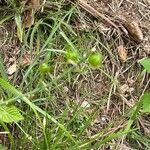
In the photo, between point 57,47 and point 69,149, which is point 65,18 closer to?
point 57,47

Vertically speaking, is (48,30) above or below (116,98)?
above

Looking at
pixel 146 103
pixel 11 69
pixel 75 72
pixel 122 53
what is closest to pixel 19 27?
pixel 11 69

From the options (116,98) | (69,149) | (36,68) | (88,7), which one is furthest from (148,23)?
(69,149)

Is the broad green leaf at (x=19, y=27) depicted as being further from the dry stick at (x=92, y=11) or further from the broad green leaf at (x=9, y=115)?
the broad green leaf at (x=9, y=115)

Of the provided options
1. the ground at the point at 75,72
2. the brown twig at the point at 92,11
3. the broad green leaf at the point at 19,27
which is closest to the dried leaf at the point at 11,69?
the ground at the point at 75,72

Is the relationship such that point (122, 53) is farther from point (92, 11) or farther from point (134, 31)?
point (92, 11)
